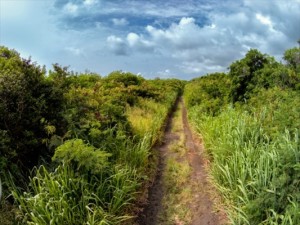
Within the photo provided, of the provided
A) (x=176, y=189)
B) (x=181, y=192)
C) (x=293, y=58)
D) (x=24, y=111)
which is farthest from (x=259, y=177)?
(x=293, y=58)

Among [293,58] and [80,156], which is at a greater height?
[293,58]

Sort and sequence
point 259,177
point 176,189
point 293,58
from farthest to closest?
1. point 293,58
2. point 176,189
3. point 259,177

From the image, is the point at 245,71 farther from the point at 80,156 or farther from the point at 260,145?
the point at 80,156

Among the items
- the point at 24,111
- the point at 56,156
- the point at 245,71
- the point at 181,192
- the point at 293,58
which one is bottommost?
the point at 181,192

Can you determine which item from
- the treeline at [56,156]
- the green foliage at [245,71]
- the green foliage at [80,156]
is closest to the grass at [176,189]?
the treeline at [56,156]

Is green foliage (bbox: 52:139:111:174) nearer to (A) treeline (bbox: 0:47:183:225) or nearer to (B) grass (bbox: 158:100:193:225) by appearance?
(A) treeline (bbox: 0:47:183:225)

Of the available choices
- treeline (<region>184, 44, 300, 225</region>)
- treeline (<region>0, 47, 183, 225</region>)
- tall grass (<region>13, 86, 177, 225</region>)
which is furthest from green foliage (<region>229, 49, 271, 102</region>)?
tall grass (<region>13, 86, 177, 225</region>)

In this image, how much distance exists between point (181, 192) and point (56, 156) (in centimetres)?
297

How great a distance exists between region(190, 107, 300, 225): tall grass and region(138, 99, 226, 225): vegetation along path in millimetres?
444

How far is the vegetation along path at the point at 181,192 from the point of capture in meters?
6.73

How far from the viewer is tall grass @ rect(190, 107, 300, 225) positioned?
5.35m

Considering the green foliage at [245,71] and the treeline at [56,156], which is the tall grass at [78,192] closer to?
the treeline at [56,156]

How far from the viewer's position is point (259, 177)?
19.4 feet

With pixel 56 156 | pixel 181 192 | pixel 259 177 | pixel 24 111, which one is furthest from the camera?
pixel 181 192
